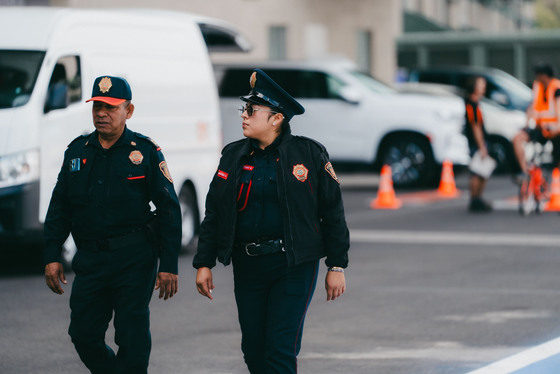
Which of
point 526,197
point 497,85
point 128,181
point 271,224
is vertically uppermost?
point 128,181

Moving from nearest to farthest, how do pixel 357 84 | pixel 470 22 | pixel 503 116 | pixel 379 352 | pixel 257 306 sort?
pixel 257 306
pixel 379 352
pixel 357 84
pixel 503 116
pixel 470 22

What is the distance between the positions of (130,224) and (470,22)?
4899cm

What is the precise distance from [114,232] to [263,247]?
0.73 meters

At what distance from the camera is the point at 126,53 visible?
11500mm

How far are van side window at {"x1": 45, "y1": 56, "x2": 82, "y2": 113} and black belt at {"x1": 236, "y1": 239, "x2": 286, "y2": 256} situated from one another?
544 centimetres

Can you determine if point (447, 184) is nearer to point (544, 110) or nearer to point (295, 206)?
point (544, 110)

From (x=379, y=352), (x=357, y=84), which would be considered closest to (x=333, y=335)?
(x=379, y=352)

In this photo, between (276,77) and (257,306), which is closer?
(257,306)

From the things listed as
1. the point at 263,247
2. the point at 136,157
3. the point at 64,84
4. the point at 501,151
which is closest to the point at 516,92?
the point at 501,151

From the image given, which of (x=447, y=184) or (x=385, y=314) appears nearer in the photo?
(x=385, y=314)

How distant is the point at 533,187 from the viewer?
15961 mm

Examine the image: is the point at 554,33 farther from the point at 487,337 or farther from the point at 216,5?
the point at 487,337

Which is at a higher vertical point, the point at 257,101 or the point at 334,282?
the point at 257,101

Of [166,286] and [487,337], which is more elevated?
[166,286]
